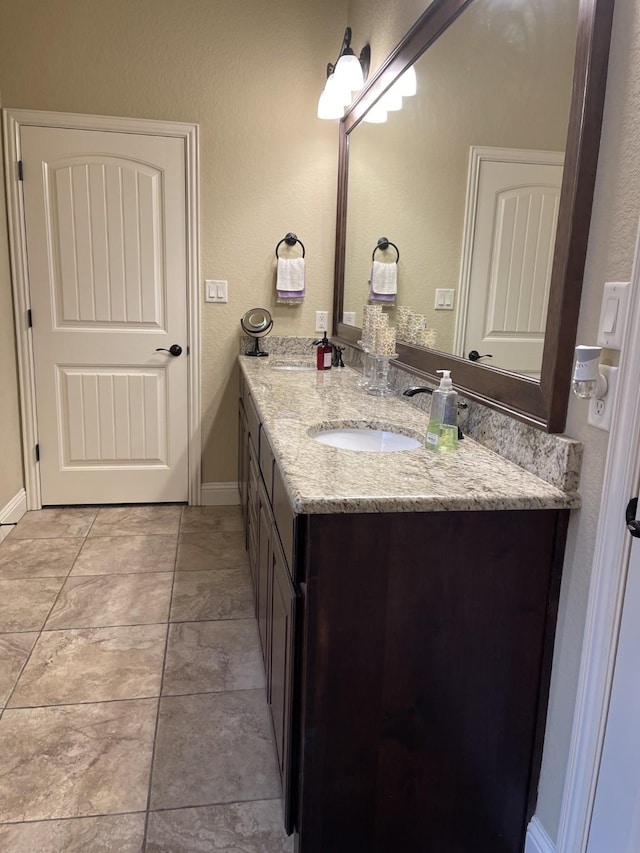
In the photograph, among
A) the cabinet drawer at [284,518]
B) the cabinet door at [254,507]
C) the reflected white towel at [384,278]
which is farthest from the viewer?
the reflected white towel at [384,278]

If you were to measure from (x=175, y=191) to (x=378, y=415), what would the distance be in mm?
2011

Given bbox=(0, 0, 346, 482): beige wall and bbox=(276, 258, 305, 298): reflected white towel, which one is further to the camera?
bbox=(276, 258, 305, 298): reflected white towel

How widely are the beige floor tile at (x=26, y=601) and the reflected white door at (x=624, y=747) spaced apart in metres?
1.93

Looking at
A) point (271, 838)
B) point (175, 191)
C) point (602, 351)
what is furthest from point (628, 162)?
point (175, 191)

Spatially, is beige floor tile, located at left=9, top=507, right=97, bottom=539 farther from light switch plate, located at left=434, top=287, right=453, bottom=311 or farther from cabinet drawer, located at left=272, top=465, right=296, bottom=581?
light switch plate, located at left=434, top=287, right=453, bottom=311

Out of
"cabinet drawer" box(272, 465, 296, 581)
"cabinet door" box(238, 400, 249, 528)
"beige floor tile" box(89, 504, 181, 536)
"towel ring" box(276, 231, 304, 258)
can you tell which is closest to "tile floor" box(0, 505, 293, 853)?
"beige floor tile" box(89, 504, 181, 536)

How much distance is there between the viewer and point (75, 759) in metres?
1.62

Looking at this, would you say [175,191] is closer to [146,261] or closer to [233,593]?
[146,261]

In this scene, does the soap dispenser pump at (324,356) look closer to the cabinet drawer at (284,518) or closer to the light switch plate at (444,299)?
the light switch plate at (444,299)

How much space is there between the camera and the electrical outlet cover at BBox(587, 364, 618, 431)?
1.07 metres

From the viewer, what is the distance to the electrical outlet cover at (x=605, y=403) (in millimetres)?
1072

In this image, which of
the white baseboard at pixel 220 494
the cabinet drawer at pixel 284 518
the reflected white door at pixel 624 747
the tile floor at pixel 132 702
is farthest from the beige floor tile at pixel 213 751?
the white baseboard at pixel 220 494

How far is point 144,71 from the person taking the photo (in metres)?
3.08

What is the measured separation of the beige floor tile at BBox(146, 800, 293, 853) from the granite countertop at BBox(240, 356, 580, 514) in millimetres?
860
